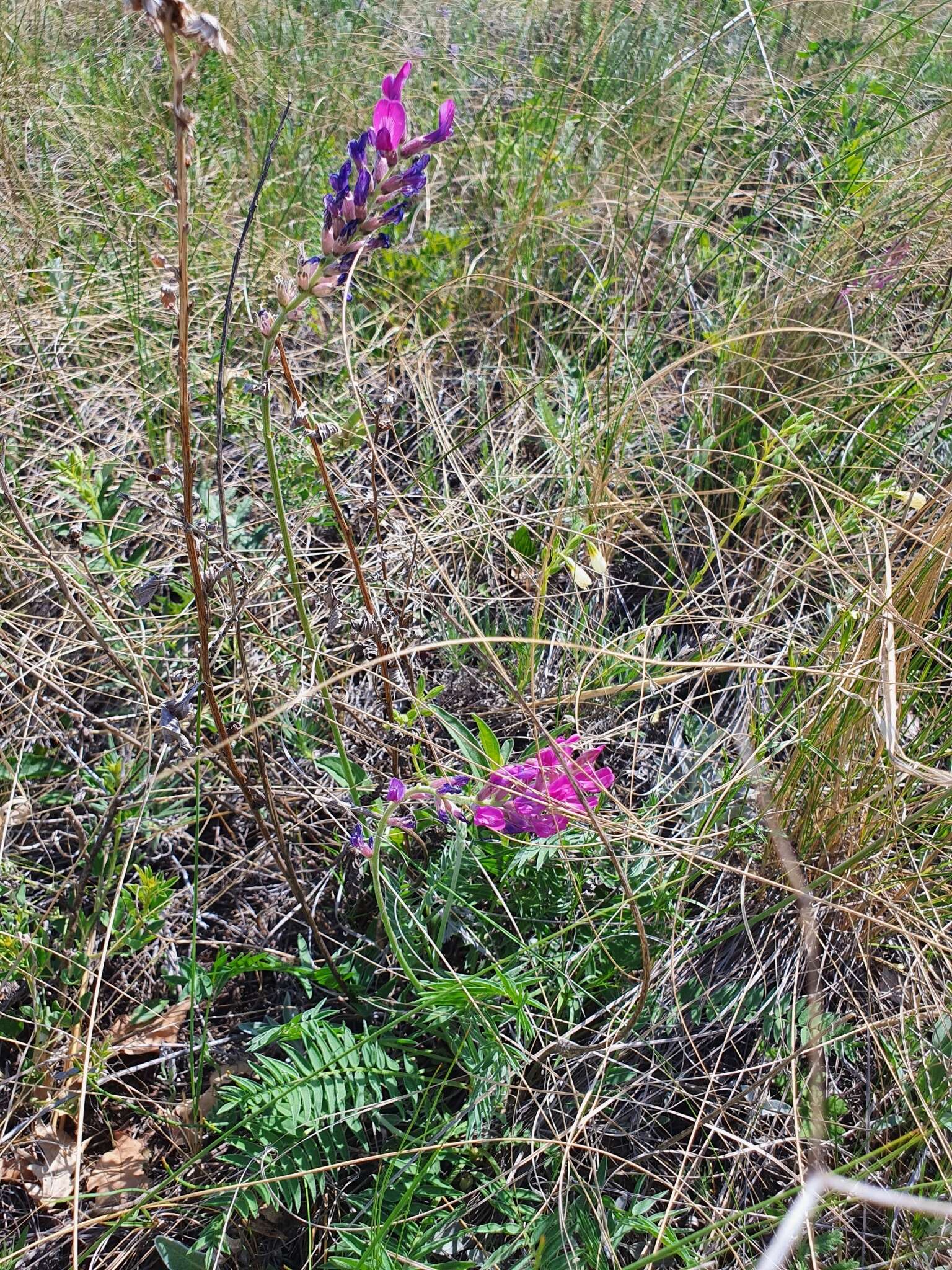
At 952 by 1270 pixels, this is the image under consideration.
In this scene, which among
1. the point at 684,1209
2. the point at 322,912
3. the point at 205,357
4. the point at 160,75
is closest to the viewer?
the point at 684,1209

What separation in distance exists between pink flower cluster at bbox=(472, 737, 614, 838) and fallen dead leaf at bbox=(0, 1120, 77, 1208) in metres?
0.81

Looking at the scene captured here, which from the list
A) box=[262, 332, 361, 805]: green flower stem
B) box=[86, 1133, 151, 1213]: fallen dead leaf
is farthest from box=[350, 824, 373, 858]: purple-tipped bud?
box=[86, 1133, 151, 1213]: fallen dead leaf

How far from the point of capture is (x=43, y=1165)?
1.41 m

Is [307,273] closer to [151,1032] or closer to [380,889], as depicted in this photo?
[380,889]

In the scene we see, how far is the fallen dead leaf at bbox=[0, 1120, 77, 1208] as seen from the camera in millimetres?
1392

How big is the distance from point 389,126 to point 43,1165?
155 cm

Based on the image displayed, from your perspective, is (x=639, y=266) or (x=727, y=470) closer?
(x=727, y=470)

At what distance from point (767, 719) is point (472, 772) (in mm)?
576

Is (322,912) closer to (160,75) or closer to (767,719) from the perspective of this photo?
(767,719)

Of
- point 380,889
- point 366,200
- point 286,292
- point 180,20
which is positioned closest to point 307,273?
point 286,292

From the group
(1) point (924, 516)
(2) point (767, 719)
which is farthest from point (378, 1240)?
(1) point (924, 516)

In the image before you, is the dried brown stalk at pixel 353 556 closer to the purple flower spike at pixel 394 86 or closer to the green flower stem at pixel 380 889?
the green flower stem at pixel 380 889

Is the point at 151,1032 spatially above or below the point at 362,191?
below

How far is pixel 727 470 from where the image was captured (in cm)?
214
